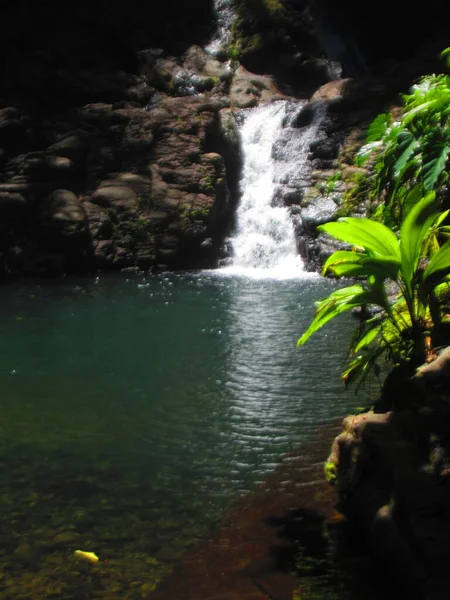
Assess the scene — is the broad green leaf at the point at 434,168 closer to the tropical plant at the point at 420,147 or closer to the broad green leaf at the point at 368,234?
the tropical plant at the point at 420,147

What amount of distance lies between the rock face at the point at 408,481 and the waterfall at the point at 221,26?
24.3 metres

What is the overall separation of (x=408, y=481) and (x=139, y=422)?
3503mm

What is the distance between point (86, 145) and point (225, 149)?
14.1 feet

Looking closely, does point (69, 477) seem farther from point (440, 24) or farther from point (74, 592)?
point (440, 24)

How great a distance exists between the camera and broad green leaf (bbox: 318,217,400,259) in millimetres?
4004

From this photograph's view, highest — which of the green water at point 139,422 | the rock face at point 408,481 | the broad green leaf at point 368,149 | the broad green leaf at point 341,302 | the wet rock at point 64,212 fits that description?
the broad green leaf at point 368,149

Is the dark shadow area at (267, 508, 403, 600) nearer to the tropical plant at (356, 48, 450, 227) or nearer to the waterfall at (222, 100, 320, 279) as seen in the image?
the tropical plant at (356, 48, 450, 227)

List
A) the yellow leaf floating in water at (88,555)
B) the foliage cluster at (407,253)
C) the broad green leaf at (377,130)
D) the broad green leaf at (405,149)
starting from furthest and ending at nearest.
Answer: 1. the broad green leaf at (377,130)
2. the broad green leaf at (405,149)
3. the foliage cluster at (407,253)
4. the yellow leaf floating in water at (88,555)

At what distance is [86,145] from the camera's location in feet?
60.7

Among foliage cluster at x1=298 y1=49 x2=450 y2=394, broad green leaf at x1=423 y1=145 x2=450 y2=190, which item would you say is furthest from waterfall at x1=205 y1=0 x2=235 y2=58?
broad green leaf at x1=423 y1=145 x2=450 y2=190

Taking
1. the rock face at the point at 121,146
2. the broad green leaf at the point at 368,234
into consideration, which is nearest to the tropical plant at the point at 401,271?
the broad green leaf at the point at 368,234

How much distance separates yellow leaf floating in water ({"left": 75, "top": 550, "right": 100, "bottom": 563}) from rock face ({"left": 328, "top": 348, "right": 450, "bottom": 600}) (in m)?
1.53

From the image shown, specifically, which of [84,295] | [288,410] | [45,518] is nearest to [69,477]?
[45,518]

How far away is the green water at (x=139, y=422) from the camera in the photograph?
4.02m
